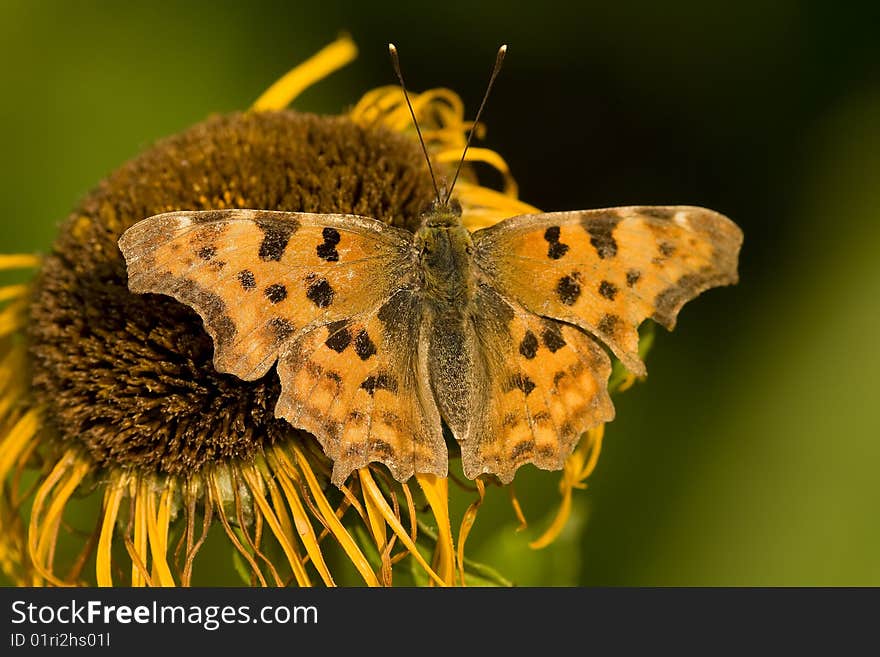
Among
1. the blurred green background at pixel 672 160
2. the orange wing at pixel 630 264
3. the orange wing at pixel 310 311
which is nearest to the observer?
the orange wing at pixel 310 311

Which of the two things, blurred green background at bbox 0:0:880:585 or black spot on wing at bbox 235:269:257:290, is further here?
blurred green background at bbox 0:0:880:585

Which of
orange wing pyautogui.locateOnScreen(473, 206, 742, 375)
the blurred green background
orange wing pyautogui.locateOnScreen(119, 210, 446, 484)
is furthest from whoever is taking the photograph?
the blurred green background

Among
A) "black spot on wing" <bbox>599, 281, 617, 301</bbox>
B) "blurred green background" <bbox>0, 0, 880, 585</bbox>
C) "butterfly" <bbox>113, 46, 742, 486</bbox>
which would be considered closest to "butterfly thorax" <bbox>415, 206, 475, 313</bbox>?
"butterfly" <bbox>113, 46, 742, 486</bbox>

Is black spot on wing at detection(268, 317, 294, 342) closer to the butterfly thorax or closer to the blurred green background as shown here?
the butterfly thorax

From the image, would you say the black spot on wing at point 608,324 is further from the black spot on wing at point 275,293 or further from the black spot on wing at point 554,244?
the black spot on wing at point 275,293

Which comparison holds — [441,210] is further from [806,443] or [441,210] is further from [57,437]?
[806,443]

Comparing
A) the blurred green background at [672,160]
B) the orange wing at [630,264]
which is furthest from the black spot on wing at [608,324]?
the blurred green background at [672,160]
